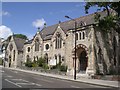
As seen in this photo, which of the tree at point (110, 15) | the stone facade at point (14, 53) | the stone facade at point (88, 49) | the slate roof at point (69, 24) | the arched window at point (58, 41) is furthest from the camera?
the stone facade at point (14, 53)

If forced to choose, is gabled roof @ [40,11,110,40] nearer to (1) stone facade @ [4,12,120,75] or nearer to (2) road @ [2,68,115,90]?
(1) stone facade @ [4,12,120,75]

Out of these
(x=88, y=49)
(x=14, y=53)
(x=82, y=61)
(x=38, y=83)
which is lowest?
(x=38, y=83)

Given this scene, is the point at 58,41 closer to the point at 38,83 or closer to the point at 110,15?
the point at 110,15

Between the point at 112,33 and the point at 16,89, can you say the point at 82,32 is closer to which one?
the point at 112,33

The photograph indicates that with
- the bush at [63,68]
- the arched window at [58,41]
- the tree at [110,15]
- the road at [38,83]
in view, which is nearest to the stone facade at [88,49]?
the arched window at [58,41]

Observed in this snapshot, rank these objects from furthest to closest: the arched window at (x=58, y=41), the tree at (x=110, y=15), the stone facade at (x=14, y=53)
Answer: the stone facade at (x=14, y=53)
the arched window at (x=58, y=41)
the tree at (x=110, y=15)

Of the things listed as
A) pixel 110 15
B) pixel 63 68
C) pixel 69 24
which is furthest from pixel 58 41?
pixel 110 15

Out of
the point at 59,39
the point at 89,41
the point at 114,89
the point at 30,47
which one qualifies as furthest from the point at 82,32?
the point at 30,47

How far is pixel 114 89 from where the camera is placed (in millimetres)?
23891

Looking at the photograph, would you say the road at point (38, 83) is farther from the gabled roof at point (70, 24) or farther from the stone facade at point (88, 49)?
the gabled roof at point (70, 24)

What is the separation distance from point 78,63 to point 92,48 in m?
5.44

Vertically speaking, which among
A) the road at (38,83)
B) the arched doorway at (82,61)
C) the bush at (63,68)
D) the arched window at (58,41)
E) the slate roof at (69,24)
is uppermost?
the slate roof at (69,24)

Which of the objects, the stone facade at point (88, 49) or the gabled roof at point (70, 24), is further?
the gabled roof at point (70, 24)

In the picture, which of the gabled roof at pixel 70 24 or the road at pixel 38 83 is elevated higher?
the gabled roof at pixel 70 24
